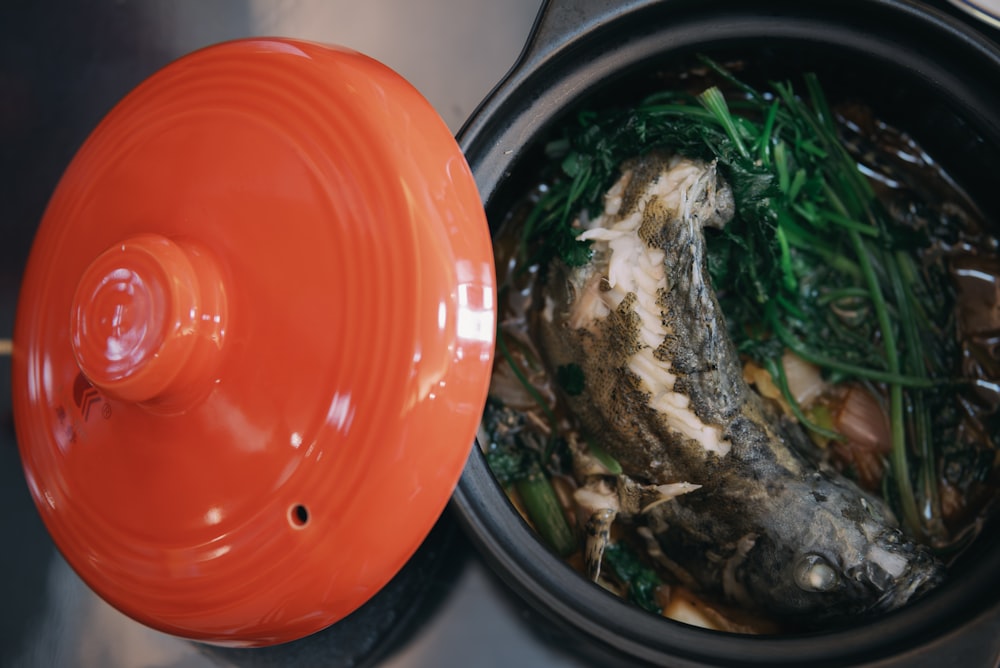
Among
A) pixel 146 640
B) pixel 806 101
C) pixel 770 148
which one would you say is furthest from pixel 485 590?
pixel 806 101

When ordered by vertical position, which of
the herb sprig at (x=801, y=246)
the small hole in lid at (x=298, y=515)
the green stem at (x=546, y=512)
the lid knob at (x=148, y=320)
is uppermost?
the herb sprig at (x=801, y=246)

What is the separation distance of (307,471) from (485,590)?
44cm

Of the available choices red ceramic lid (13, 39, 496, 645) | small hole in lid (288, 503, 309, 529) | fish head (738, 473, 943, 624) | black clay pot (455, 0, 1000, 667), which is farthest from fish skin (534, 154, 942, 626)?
small hole in lid (288, 503, 309, 529)

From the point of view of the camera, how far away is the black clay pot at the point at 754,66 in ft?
3.06

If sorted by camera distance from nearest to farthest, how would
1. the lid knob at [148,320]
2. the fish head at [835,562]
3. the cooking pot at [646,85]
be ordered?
the lid knob at [148,320]
the cooking pot at [646,85]
the fish head at [835,562]

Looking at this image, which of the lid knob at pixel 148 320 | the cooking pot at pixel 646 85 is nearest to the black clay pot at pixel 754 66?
the cooking pot at pixel 646 85

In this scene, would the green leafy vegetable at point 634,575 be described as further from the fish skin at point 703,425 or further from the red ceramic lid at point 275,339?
the red ceramic lid at point 275,339

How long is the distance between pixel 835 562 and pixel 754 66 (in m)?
0.84

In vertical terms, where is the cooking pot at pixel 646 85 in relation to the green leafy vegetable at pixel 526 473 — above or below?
above

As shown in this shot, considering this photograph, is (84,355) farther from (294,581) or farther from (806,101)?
(806,101)

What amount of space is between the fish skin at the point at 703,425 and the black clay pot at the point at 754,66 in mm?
110

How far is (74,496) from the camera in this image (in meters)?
0.84

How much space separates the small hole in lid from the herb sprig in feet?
1.90

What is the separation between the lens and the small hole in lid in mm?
714
